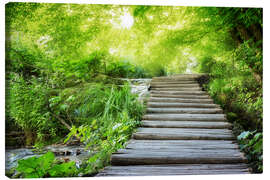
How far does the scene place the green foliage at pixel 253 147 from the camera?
5.79 ft

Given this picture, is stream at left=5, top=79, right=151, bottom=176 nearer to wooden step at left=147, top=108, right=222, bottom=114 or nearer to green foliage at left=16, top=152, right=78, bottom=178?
green foliage at left=16, top=152, right=78, bottom=178

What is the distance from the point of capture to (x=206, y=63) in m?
2.97

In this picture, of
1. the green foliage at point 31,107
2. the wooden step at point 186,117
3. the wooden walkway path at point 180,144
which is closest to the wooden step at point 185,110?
the wooden walkway path at point 180,144

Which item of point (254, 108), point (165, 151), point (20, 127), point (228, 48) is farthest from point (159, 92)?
point (20, 127)

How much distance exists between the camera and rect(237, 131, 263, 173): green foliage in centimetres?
176

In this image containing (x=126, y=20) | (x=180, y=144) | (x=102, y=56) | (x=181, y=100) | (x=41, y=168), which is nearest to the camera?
(x=41, y=168)

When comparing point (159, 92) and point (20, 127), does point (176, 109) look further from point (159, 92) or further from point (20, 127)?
point (20, 127)

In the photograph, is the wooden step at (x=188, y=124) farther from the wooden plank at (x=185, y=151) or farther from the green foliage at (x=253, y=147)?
the wooden plank at (x=185, y=151)

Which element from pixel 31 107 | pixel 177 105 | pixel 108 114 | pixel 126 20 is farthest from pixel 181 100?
pixel 31 107

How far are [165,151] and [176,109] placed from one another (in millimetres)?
1034

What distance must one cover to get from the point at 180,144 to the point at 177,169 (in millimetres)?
337

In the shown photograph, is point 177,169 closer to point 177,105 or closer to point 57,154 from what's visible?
point 57,154

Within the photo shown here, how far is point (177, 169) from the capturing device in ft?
4.49

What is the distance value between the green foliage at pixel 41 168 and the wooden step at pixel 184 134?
28.2 inches
